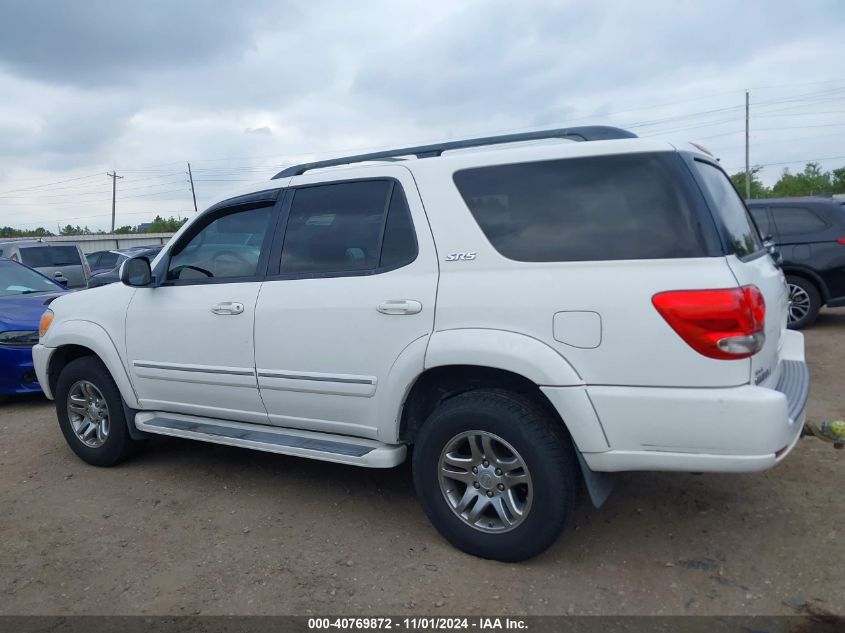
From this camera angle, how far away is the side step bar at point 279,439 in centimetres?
360

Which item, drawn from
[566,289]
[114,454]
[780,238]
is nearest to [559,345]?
[566,289]

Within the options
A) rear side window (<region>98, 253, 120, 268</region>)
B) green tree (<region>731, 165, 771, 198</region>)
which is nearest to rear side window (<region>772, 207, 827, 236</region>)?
rear side window (<region>98, 253, 120, 268</region>)

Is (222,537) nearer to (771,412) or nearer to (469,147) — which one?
(469,147)

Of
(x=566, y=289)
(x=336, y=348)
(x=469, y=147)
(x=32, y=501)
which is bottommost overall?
(x=32, y=501)

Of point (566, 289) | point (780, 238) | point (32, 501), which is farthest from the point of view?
point (780, 238)

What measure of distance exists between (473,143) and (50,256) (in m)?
12.9

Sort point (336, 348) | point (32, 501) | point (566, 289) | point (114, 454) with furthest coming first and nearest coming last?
point (114, 454) < point (32, 501) < point (336, 348) < point (566, 289)

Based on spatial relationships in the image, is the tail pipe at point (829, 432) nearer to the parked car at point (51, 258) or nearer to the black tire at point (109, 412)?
the black tire at point (109, 412)

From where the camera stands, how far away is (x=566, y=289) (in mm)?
3027

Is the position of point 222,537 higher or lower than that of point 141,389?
lower

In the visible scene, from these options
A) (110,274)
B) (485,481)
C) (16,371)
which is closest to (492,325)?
(485,481)

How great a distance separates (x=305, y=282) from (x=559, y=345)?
1.51 metres

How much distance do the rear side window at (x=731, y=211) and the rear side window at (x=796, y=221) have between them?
5.60 m

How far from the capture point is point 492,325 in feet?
10.5
